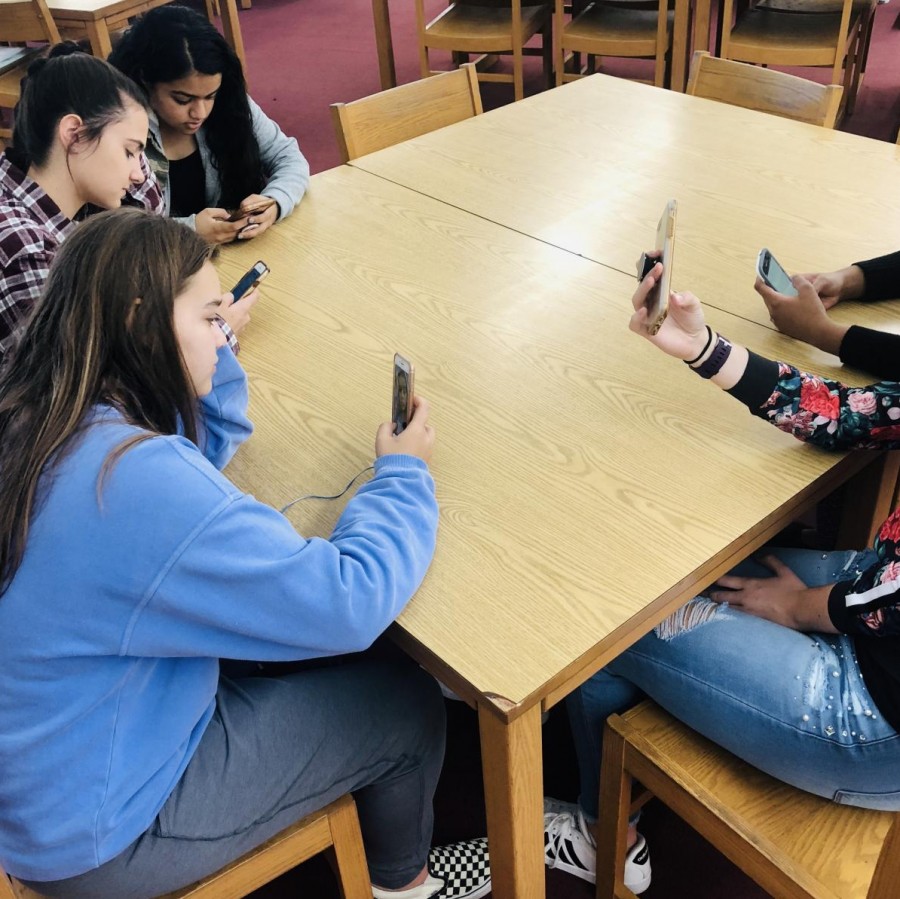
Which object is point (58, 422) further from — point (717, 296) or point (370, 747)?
point (717, 296)

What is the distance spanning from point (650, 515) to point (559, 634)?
0.72 ft

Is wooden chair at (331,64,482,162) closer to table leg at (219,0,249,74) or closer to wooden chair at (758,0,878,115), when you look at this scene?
wooden chair at (758,0,878,115)

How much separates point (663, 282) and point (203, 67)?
124 centimetres

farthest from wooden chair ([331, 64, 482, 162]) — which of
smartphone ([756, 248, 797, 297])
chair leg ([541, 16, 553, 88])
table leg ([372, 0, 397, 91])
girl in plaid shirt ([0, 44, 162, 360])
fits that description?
chair leg ([541, 16, 553, 88])

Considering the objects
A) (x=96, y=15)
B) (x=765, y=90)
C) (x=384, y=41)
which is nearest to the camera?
(x=765, y=90)

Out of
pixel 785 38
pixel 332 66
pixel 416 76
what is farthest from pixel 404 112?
pixel 332 66

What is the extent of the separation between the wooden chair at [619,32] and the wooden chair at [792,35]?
258mm

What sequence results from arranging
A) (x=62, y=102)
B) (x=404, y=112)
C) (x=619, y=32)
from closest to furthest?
(x=62, y=102), (x=404, y=112), (x=619, y=32)

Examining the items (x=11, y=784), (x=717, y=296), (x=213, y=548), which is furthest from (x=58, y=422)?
(x=717, y=296)

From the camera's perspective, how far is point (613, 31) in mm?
3689

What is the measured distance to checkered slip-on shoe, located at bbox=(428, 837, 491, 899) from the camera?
4.62 feet

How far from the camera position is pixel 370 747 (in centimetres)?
114

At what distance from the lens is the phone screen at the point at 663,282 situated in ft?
3.74

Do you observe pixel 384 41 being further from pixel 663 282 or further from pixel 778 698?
pixel 778 698
